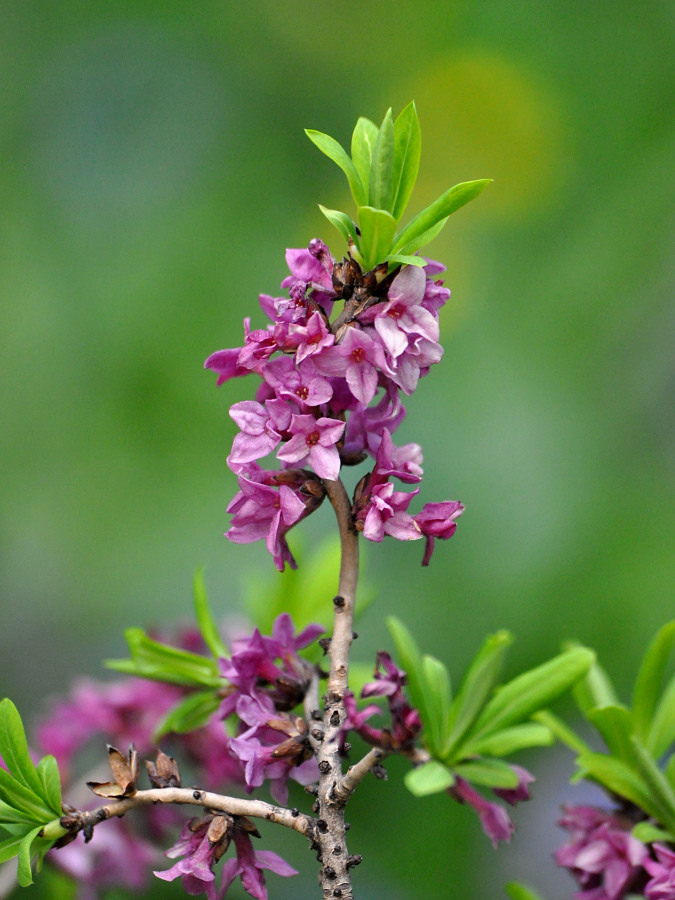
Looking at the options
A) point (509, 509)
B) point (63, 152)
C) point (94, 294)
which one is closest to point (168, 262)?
point (94, 294)

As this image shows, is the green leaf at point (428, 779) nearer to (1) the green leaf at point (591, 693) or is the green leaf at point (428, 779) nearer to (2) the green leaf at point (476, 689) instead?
(2) the green leaf at point (476, 689)

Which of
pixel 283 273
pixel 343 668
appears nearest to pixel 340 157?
pixel 343 668

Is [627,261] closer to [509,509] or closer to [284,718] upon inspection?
[509,509]

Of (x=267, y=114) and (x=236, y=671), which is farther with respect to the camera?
(x=267, y=114)

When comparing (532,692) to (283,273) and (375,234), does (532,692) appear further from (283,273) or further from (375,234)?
(283,273)

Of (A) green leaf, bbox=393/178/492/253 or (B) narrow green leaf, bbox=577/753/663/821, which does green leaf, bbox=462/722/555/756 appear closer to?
(B) narrow green leaf, bbox=577/753/663/821

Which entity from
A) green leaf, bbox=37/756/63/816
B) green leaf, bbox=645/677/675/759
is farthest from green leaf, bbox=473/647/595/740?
green leaf, bbox=37/756/63/816
